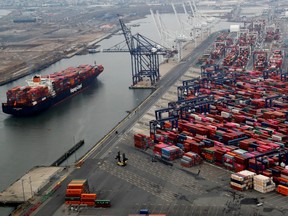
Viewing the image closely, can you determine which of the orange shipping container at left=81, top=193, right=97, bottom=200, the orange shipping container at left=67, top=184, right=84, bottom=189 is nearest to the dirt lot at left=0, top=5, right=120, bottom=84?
the orange shipping container at left=67, top=184, right=84, bottom=189

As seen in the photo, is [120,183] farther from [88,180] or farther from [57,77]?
[57,77]

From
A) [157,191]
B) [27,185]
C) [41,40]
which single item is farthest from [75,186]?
[41,40]

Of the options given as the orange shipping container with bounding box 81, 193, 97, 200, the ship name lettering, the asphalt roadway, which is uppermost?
the orange shipping container with bounding box 81, 193, 97, 200

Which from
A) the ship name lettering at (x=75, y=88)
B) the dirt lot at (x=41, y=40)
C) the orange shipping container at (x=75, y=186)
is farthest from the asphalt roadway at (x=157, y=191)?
the dirt lot at (x=41, y=40)

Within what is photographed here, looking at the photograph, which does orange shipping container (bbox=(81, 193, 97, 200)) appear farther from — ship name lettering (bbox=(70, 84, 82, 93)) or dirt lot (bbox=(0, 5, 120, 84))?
dirt lot (bbox=(0, 5, 120, 84))

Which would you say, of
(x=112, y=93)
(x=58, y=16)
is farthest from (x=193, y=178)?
(x=58, y=16)
